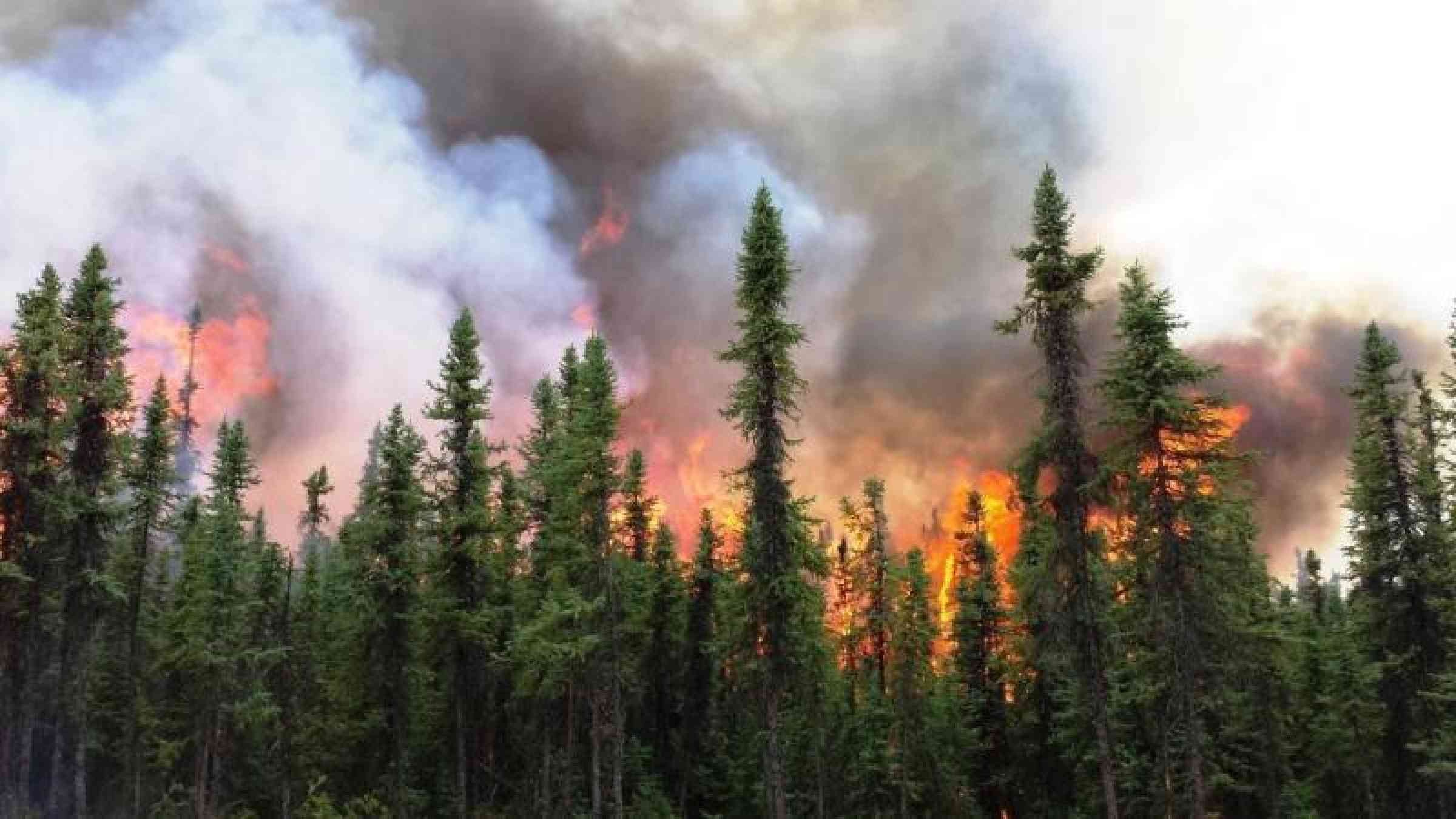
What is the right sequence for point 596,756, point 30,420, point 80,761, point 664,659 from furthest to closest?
point 664,659 → point 596,756 → point 80,761 → point 30,420

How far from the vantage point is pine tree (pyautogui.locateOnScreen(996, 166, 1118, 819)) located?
26.7m

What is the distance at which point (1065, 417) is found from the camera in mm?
27344

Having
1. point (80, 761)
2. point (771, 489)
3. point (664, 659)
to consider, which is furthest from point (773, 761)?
point (80, 761)

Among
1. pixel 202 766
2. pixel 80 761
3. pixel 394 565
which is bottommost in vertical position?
pixel 202 766

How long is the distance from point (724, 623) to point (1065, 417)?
952 inches

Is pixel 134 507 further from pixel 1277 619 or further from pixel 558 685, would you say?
pixel 1277 619

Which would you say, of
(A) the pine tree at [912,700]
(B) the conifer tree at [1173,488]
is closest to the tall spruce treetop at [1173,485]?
(B) the conifer tree at [1173,488]

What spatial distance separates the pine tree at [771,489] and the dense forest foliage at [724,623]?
4.3 inches

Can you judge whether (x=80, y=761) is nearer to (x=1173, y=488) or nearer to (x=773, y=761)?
(x=773, y=761)

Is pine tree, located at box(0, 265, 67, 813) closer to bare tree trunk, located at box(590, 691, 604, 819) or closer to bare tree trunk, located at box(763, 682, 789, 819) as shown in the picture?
bare tree trunk, located at box(590, 691, 604, 819)

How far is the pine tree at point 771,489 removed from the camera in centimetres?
2997

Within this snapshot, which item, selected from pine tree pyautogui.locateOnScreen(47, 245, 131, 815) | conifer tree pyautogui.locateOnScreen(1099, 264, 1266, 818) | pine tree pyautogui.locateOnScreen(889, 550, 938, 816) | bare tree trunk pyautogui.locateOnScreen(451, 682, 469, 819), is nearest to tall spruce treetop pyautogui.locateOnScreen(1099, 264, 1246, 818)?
conifer tree pyautogui.locateOnScreen(1099, 264, 1266, 818)

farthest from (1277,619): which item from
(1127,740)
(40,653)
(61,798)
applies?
(61,798)

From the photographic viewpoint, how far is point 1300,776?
174 ft
